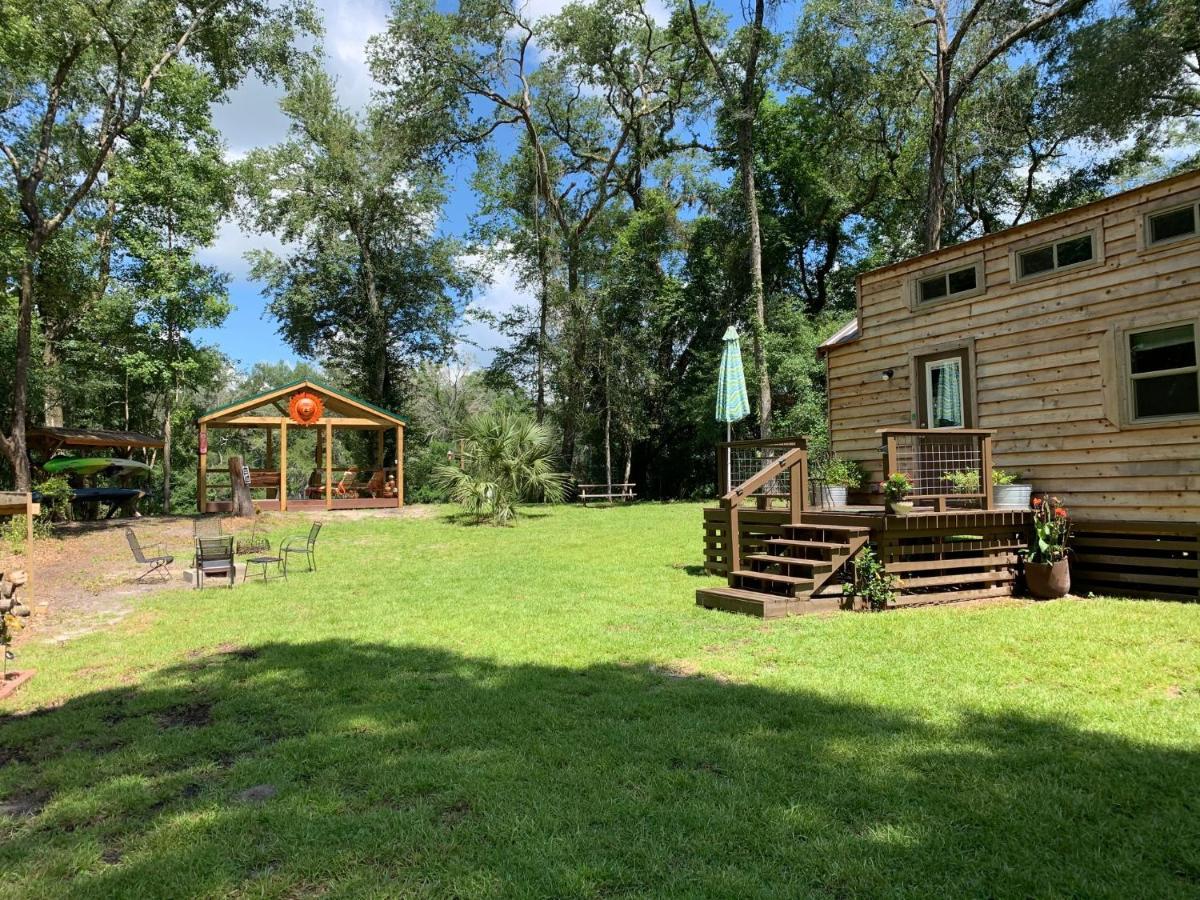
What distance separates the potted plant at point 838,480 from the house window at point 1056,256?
3.52 meters

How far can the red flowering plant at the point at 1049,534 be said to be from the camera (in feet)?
26.5

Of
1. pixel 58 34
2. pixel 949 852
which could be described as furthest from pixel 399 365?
pixel 949 852

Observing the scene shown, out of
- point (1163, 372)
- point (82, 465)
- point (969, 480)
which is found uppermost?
point (1163, 372)

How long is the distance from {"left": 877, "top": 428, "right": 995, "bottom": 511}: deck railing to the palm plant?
9.94 meters

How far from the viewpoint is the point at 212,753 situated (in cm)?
382

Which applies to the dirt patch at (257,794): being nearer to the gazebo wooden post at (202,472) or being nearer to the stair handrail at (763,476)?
the stair handrail at (763,476)

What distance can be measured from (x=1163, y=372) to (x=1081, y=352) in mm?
868

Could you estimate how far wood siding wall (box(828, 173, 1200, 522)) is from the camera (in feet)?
25.4

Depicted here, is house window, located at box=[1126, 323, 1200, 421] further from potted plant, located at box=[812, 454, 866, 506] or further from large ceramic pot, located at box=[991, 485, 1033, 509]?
potted plant, located at box=[812, 454, 866, 506]

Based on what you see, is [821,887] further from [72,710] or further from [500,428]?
[500,428]

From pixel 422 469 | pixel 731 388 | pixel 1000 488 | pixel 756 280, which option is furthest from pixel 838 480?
pixel 422 469

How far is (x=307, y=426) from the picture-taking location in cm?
2148

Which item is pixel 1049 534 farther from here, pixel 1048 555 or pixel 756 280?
pixel 756 280

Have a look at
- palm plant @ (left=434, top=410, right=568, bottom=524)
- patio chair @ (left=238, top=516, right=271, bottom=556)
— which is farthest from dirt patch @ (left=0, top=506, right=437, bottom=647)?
palm plant @ (left=434, top=410, right=568, bottom=524)
